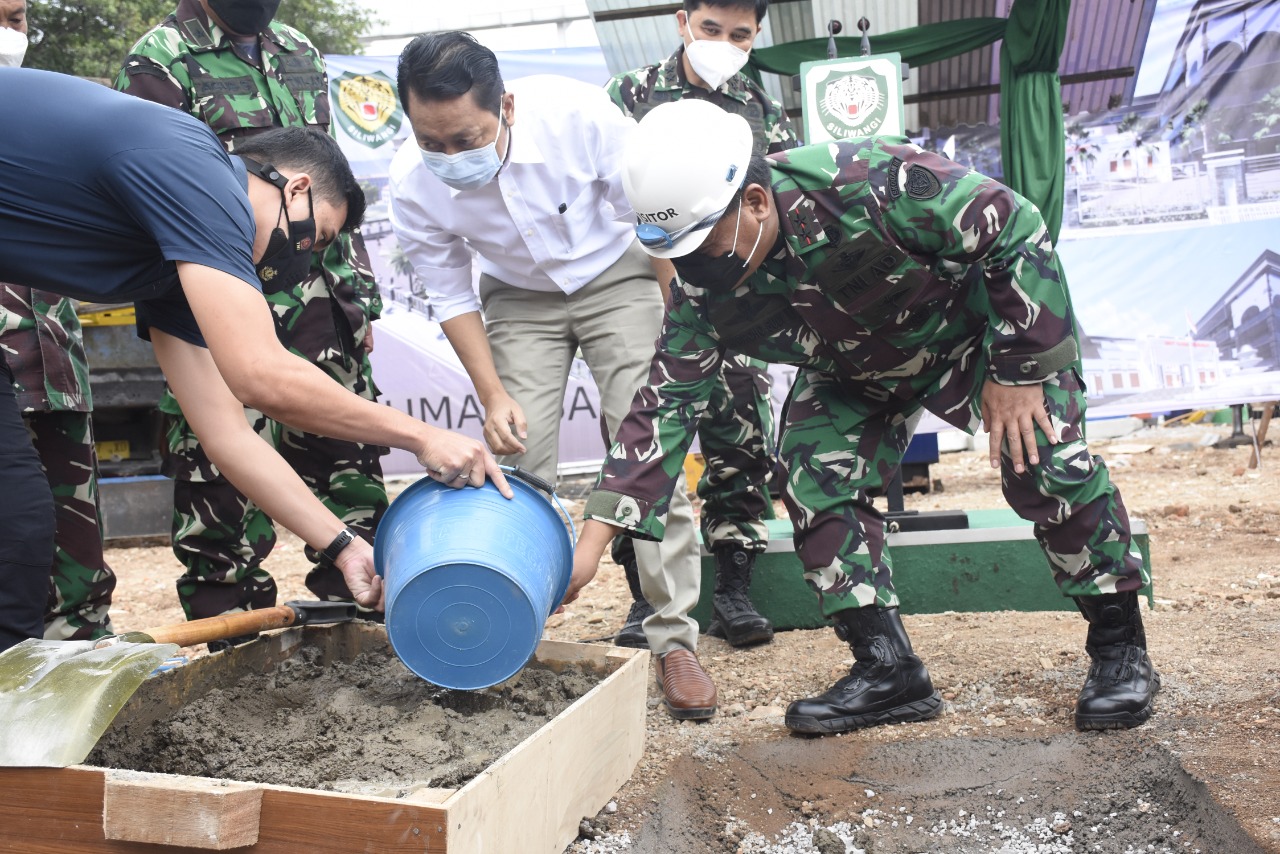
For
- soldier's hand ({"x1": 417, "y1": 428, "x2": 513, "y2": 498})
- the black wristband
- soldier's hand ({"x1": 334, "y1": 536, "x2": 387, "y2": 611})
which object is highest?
soldier's hand ({"x1": 417, "y1": 428, "x2": 513, "y2": 498})

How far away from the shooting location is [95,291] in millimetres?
2121

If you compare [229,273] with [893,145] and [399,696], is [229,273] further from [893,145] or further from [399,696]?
[893,145]

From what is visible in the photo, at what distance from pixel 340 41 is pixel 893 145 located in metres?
16.9

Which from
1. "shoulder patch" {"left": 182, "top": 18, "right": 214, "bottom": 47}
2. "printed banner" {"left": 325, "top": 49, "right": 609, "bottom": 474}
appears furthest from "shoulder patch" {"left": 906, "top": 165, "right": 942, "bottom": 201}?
"printed banner" {"left": 325, "top": 49, "right": 609, "bottom": 474}

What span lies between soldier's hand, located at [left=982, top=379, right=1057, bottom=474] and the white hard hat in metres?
0.84

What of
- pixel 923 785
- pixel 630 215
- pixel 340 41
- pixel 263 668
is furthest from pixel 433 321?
pixel 340 41

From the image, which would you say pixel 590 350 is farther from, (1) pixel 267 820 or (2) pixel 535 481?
(1) pixel 267 820

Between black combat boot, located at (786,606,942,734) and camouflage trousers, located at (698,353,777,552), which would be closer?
black combat boot, located at (786,606,942,734)

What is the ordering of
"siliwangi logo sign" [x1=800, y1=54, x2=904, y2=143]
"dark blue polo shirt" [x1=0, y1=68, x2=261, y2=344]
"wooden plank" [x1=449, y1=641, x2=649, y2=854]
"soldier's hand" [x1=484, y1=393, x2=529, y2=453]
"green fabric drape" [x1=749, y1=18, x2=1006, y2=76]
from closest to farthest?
"wooden plank" [x1=449, y1=641, x2=649, y2=854] → "dark blue polo shirt" [x1=0, y1=68, x2=261, y2=344] → "soldier's hand" [x1=484, y1=393, x2=529, y2=453] → "siliwangi logo sign" [x1=800, y1=54, x2=904, y2=143] → "green fabric drape" [x1=749, y1=18, x2=1006, y2=76]

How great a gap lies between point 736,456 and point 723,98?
135 cm

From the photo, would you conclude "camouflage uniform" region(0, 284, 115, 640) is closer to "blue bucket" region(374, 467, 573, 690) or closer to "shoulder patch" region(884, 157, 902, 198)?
"blue bucket" region(374, 467, 573, 690)

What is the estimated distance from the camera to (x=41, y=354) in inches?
117

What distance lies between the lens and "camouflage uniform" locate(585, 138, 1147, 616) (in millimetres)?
2570

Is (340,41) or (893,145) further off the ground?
(340,41)
